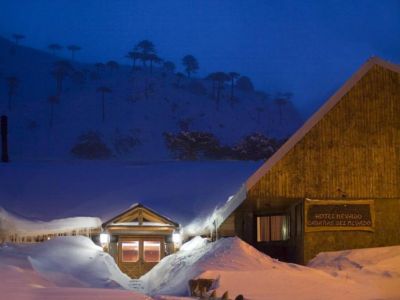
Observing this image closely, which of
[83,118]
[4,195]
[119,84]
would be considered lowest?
[4,195]

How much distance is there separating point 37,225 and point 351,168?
13.0 meters

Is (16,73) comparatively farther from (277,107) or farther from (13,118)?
(277,107)

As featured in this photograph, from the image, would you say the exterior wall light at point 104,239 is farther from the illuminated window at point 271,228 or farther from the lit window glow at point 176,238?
the illuminated window at point 271,228

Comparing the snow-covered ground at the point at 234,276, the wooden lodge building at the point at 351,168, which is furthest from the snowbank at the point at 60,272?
the wooden lodge building at the point at 351,168

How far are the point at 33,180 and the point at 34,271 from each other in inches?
776

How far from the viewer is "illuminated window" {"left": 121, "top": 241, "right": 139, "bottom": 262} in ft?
82.3

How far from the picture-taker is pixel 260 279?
47.0ft

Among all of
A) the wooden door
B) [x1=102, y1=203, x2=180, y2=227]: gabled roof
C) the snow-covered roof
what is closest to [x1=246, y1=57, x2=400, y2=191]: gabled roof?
[x1=102, y1=203, x2=180, y2=227]: gabled roof

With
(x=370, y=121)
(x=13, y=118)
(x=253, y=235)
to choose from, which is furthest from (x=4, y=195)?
(x=13, y=118)

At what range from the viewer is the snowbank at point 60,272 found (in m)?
11.6

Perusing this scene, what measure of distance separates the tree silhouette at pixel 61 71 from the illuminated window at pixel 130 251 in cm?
10276

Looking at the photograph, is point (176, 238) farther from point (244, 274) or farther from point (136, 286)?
point (244, 274)

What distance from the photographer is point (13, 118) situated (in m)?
102

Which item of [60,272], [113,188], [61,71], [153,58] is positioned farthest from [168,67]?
[60,272]
